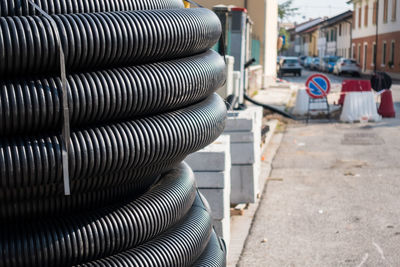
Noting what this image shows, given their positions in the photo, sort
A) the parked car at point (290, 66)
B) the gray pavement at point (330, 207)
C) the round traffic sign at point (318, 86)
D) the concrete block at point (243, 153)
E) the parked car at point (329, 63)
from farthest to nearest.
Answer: the parked car at point (329, 63)
the parked car at point (290, 66)
the round traffic sign at point (318, 86)
the concrete block at point (243, 153)
the gray pavement at point (330, 207)

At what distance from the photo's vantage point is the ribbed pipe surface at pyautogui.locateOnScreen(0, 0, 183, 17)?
331 centimetres

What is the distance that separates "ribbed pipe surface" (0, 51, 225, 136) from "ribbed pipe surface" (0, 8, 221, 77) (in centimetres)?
7

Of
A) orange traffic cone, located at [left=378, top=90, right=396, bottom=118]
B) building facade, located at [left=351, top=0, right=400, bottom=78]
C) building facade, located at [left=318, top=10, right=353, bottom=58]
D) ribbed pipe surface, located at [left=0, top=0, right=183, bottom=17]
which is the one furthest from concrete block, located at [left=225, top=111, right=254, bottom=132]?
building facade, located at [left=318, top=10, right=353, bottom=58]

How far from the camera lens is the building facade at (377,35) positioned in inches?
1933

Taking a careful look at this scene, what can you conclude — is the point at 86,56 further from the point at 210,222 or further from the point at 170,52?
the point at 210,222

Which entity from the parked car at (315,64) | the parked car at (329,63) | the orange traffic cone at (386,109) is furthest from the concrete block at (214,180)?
the parked car at (315,64)

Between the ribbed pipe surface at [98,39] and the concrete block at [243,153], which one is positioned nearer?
the ribbed pipe surface at [98,39]

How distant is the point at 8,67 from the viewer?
309 centimetres

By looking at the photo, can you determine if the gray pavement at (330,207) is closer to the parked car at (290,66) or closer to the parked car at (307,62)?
the parked car at (290,66)

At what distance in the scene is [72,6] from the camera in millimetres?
3512

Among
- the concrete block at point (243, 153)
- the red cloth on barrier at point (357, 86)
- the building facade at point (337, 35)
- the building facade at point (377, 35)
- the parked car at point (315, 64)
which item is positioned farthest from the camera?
the building facade at point (337, 35)

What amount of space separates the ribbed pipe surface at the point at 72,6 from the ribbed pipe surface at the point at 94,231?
3.47 ft

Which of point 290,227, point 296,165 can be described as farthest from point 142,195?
point 296,165

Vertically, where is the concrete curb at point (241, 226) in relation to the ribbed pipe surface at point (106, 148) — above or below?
below
